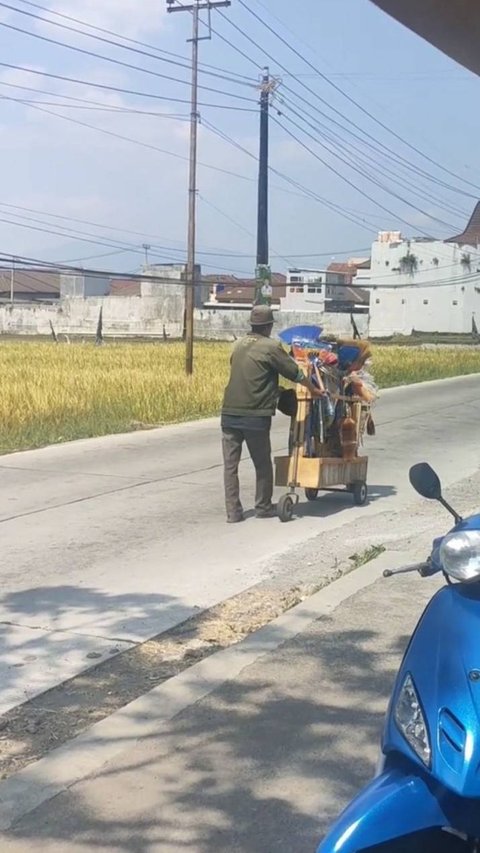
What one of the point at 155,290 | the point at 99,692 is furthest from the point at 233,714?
the point at 155,290

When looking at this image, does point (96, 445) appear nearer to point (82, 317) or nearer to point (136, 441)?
point (136, 441)

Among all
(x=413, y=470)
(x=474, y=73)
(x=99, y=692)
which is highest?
(x=474, y=73)

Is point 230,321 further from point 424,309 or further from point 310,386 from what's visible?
point 310,386

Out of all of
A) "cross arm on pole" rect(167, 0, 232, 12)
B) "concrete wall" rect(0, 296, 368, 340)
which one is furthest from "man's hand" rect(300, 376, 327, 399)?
"concrete wall" rect(0, 296, 368, 340)

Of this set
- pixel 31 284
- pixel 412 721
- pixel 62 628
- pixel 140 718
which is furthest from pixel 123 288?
pixel 412 721

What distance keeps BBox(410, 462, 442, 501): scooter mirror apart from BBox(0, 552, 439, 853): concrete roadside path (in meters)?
1.31

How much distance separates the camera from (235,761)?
14.0 ft

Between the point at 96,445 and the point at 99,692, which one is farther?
the point at 96,445

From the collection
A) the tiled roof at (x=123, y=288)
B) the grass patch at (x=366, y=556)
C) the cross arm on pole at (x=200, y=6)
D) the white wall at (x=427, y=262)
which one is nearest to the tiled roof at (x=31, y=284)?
the tiled roof at (x=123, y=288)

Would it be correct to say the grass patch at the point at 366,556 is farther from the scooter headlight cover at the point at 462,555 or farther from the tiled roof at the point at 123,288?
the tiled roof at the point at 123,288

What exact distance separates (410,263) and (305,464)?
76.4 metres

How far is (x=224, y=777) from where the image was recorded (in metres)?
4.14

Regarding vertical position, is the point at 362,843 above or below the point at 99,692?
above

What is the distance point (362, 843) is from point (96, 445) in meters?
12.6
